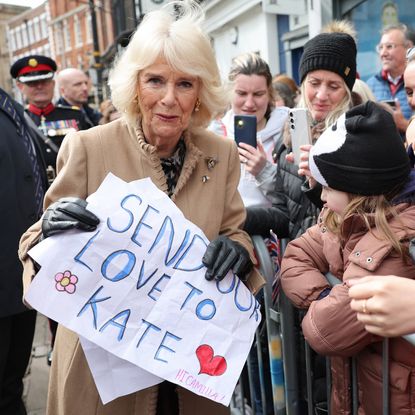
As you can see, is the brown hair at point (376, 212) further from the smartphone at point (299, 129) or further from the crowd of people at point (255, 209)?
the smartphone at point (299, 129)

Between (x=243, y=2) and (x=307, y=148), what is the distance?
10705 millimetres

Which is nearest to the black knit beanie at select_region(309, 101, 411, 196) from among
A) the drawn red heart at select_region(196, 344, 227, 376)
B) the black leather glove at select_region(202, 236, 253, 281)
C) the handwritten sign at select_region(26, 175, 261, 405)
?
the black leather glove at select_region(202, 236, 253, 281)

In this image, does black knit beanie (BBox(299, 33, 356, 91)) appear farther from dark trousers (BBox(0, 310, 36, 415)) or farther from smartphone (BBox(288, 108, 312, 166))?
dark trousers (BBox(0, 310, 36, 415))

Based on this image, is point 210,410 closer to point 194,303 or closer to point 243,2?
point 194,303

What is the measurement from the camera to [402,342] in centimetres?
151

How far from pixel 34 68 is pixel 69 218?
11.1 feet

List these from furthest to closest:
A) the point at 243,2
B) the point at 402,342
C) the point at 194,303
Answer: the point at 243,2 < the point at 194,303 < the point at 402,342

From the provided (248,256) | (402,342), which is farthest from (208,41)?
(402,342)

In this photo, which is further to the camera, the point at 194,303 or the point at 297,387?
the point at 297,387

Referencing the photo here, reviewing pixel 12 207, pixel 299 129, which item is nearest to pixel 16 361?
pixel 12 207

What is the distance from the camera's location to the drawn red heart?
5.19 feet

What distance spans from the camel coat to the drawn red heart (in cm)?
30

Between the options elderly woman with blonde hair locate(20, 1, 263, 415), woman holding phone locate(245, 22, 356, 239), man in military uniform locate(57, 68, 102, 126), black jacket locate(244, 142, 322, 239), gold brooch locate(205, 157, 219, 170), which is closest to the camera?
elderly woman with blonde hair locate(20, 1, 263, 415)

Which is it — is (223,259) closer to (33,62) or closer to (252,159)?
(252,159)
